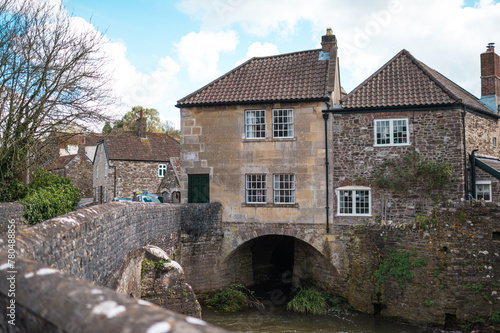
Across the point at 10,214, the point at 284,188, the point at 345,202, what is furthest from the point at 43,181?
the point at 345,202

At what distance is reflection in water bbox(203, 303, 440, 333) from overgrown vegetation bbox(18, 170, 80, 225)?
7.25m

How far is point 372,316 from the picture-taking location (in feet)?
49.9

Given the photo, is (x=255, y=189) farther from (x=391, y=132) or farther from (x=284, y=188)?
(x=391, y=132)

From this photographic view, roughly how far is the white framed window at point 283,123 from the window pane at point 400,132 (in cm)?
422

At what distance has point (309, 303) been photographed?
16219mm

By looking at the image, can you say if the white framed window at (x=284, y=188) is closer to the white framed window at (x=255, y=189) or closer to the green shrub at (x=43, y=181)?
the white framed window at (x=255, y=189)

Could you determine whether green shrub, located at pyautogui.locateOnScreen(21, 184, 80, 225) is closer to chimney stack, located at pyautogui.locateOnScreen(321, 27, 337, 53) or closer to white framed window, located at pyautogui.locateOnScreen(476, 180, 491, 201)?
chimney stack, located at pyautogui.locateOnScreen(321, 27, 337, 53)

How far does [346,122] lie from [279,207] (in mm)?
4524

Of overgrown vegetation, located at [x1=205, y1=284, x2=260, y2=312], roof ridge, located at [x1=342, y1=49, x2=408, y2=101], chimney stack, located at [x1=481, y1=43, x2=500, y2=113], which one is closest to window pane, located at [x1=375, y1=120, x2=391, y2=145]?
roof ridge, located at [x1=342, y1=49, x2=408, y2=101]

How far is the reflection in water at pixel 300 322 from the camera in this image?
14.2 meters

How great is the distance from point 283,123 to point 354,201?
4413mm

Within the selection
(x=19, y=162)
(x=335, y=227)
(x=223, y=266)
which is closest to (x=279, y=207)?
(x=335, y=227)

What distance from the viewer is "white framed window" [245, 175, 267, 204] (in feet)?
58.4

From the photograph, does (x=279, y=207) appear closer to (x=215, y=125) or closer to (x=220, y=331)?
(x=215, y=125)
